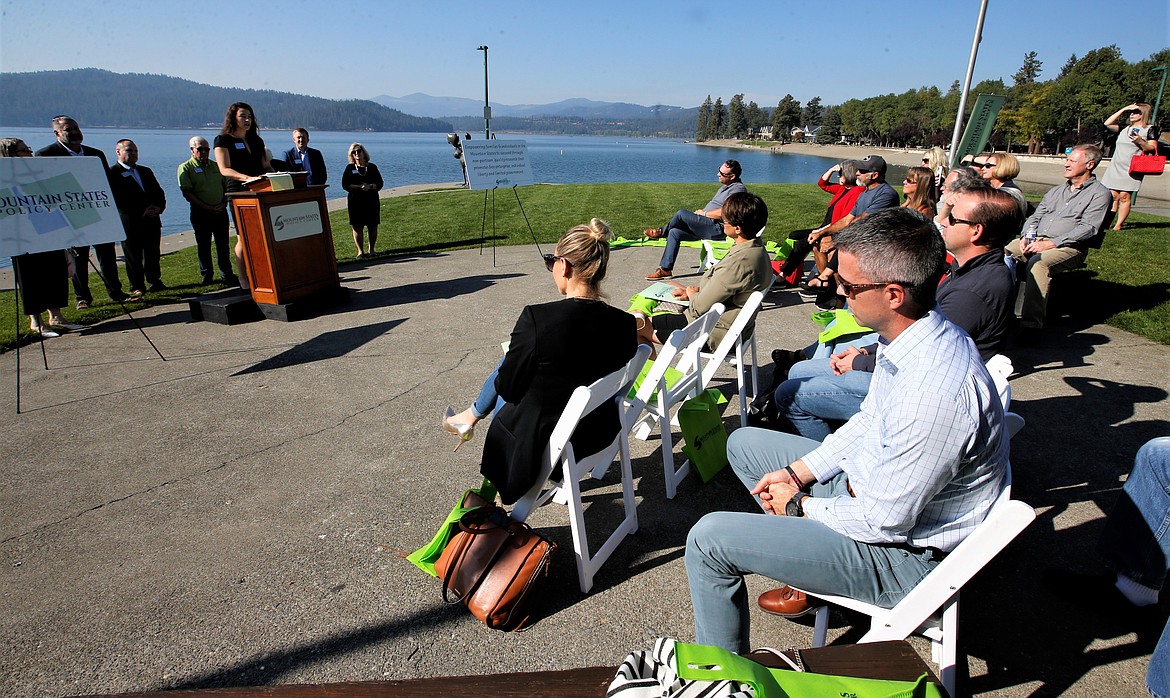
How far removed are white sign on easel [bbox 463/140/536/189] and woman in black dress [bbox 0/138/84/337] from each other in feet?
16.6

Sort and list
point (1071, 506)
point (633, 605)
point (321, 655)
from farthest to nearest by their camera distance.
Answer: point (1071, 506)
point (633, 605)
point (321, 655)

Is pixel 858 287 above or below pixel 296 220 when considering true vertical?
above

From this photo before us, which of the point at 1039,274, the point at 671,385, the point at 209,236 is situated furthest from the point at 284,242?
the point at 1039,274

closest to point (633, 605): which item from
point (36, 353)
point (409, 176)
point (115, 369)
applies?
point (115, 369)

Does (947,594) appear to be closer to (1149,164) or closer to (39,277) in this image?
(39,277)

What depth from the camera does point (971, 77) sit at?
36.1ft

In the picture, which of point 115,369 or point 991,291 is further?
point 115,369

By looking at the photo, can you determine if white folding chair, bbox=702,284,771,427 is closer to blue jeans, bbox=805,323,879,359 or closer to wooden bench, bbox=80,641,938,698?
blue jeans, bbox=805,323,879,359

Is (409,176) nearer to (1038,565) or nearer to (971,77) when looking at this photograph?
(971,77)

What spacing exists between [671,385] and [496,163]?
6822 mm

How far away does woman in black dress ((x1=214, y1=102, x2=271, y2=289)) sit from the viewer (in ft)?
24.0

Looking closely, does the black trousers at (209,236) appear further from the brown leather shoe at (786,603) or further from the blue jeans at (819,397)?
the brown leather shoe at (786,603)

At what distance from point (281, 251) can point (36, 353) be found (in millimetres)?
2504

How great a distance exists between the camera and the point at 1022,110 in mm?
69062
